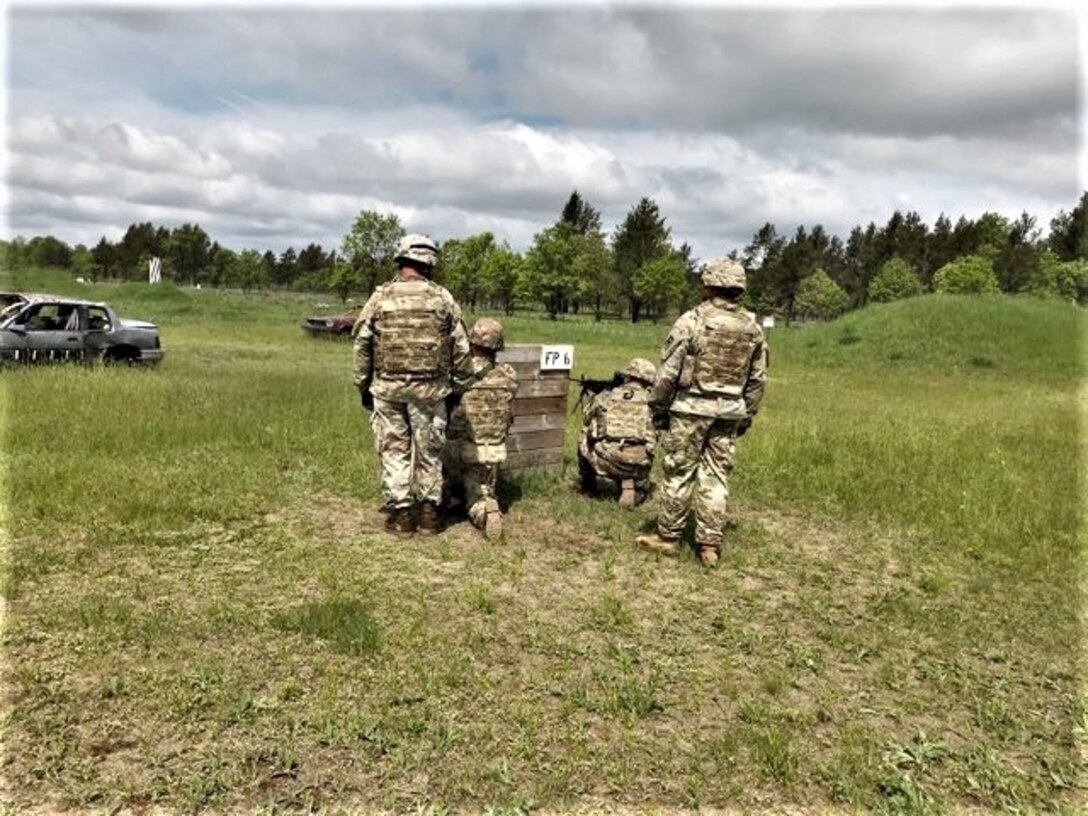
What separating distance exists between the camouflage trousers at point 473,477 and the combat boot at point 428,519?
1.12 ft

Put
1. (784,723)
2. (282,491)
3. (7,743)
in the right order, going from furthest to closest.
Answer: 1. (282,491)
2. (784,723)
3. (7,743)

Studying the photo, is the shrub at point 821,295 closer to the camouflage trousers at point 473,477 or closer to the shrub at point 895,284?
the shrub at point 895,284

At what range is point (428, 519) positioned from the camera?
5.97m

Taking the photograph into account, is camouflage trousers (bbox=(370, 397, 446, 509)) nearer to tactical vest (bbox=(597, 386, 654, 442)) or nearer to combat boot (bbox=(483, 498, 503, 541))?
combat boot (bbox=(483, 498, 503, 541))

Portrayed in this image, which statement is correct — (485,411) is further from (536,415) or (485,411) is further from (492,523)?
(536,415)

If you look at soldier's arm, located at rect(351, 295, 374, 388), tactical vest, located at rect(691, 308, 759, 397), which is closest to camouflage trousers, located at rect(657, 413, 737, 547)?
tactical vest, located at rect(691, 308, 759, 397)

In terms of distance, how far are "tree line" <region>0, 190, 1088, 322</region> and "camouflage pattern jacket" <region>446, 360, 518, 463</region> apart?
4391cm

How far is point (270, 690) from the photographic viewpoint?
3557 millimetres

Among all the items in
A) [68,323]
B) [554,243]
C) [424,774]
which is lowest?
[424,774]

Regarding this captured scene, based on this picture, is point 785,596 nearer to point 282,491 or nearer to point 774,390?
point 282,491

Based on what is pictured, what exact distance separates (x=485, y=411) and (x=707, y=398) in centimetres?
180

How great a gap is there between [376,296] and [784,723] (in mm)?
3993

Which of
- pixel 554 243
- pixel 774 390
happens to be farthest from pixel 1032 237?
pixel 774 390

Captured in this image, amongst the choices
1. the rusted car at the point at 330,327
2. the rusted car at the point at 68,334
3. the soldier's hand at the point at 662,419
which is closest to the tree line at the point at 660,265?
the rusted car at the point at 330,327
